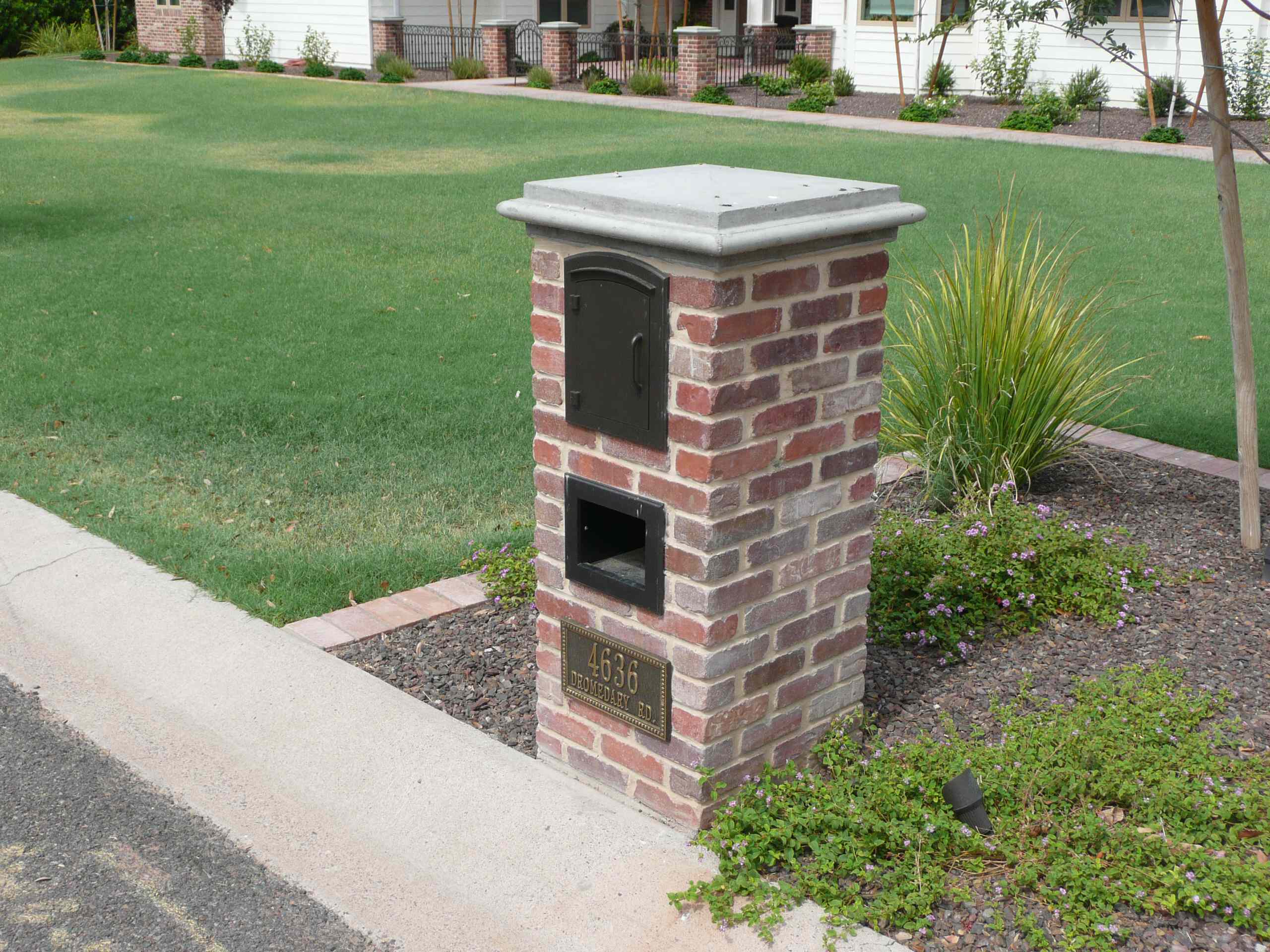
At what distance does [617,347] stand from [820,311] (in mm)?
525

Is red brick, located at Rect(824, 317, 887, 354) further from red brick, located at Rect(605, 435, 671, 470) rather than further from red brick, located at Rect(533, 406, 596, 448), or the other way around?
red brick, located at Rect(533, 406, 596, 448)

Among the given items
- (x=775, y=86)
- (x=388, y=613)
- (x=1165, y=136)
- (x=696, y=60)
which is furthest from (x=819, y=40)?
(x=388, y=613)

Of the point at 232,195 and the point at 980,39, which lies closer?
the point at 232,195

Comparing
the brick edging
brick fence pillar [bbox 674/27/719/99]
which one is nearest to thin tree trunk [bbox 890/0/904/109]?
brick fence pillar [bbox 674/27/719/99]

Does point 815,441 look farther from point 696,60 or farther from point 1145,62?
point 696,60

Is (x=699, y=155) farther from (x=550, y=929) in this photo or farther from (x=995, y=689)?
(x=550, y=929)

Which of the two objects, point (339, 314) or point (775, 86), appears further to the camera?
point (775, 86)

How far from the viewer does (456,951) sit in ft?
9.69

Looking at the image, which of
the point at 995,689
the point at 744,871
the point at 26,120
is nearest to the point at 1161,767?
the point at 995,689

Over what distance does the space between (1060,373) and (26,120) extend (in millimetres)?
20682

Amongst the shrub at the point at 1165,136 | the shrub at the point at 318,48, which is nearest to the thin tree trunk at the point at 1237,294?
the shrub at the point at 1165,136

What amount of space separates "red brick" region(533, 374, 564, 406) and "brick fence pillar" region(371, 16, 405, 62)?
29579 mm

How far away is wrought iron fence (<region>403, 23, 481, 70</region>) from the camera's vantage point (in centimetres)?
3188

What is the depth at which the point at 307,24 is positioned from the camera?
3247cm
